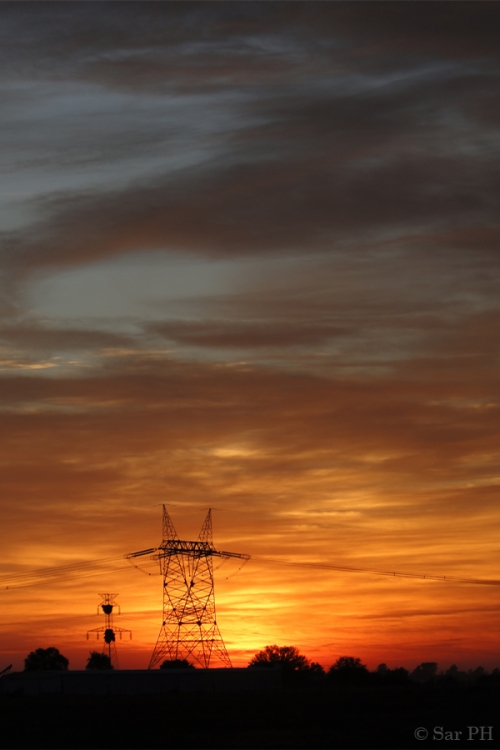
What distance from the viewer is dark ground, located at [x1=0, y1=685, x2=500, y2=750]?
67.5m

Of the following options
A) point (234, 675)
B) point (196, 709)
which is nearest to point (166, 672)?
point (234, 675)

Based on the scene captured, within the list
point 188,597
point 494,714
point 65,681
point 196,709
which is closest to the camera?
point 494,714

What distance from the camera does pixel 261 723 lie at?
81.8 m

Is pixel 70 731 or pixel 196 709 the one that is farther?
pixel 196 709

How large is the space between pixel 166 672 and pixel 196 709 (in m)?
72.5

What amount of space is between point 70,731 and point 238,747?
21485 mm

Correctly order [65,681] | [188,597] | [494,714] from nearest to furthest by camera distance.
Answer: [494,714] → [188,597] → [65,681]

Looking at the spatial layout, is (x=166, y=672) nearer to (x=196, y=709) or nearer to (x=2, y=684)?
(x=2, y=684)

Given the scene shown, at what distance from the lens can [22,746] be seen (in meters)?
71.2

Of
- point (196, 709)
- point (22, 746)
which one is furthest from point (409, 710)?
point (22, 746)

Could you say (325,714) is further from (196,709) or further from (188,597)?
(188,597)

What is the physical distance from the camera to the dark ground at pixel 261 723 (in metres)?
67.5

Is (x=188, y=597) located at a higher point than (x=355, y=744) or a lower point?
higher

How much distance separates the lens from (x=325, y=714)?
8719 centimetres
